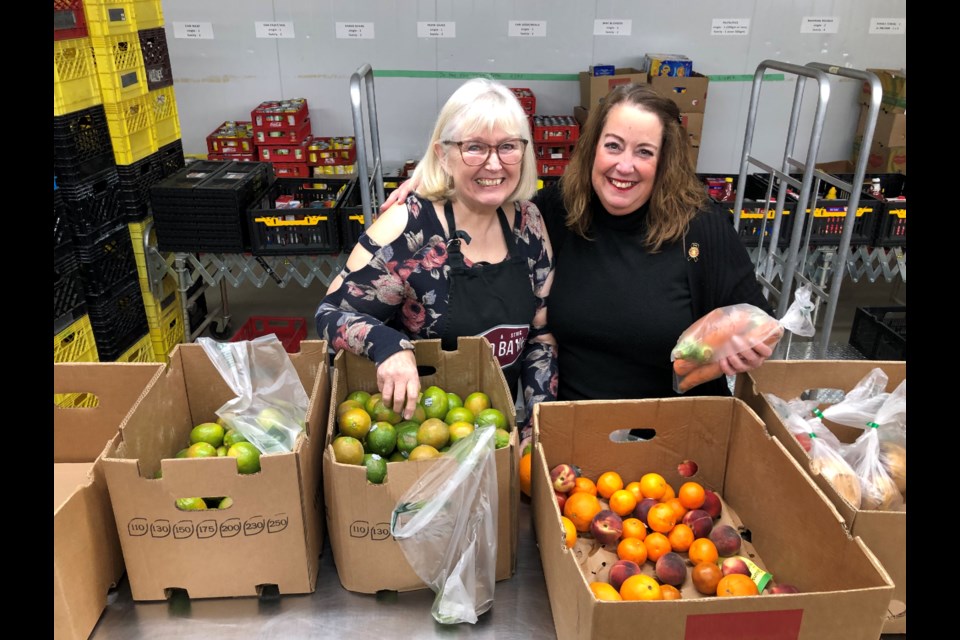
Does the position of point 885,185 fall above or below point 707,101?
below

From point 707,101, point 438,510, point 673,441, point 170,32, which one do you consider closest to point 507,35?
point 707,101

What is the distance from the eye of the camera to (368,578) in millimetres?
1311

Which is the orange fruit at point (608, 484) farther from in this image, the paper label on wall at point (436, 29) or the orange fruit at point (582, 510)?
the paper label on wall at point (436, 29)

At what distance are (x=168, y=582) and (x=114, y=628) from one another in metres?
0.13

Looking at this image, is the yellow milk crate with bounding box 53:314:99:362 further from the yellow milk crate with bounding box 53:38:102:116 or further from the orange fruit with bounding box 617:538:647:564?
the orange fruit with bounding box 617:538:647:564

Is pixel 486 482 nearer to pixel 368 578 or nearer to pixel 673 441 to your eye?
pixel 368 578

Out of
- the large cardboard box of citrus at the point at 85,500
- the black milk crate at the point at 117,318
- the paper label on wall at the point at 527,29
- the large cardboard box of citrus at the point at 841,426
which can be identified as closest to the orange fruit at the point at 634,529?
the large cardboard box of citrus at the point at 841,426

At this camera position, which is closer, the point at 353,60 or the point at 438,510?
the point at 438,510

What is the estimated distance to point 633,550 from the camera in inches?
54.1

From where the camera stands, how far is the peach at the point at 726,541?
1.40 metres

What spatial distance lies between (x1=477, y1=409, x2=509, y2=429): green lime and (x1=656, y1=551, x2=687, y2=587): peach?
1.40ft

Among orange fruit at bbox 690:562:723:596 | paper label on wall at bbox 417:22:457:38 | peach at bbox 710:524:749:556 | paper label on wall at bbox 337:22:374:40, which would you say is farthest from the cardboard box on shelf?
orange fruit at bbox 690:562:723:596

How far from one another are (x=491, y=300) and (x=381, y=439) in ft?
1.88

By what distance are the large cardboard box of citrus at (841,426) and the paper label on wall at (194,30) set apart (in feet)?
17.3
